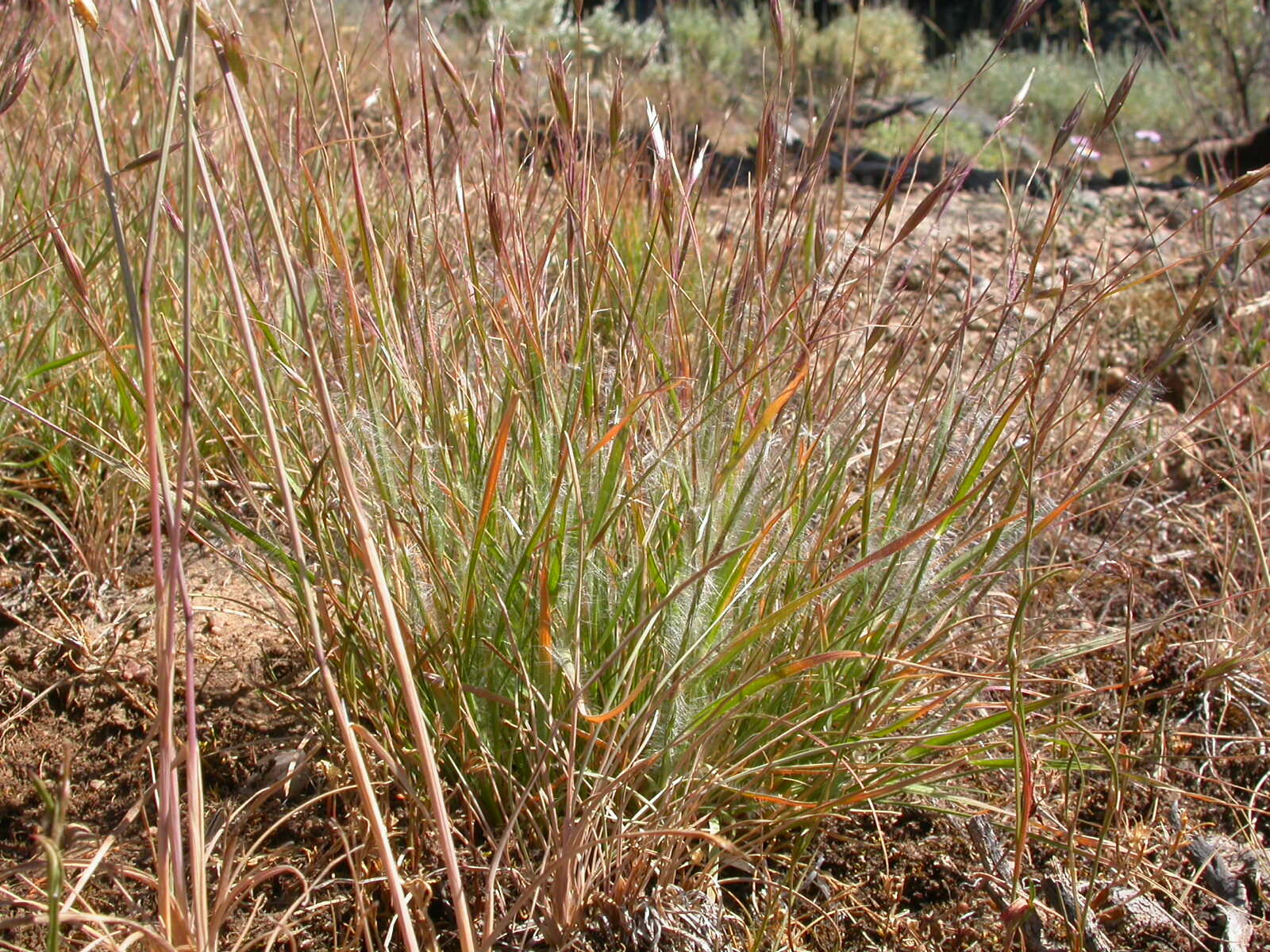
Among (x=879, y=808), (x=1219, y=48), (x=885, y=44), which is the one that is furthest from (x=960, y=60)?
(x=879, y=808)

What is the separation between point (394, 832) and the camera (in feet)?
4.05

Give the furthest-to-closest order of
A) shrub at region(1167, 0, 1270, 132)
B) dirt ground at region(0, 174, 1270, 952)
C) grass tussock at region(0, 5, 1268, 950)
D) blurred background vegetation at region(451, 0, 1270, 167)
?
shrub at region(1167, 0, 1270, 132) < blurred background vegetation at region(451, 0, 1270, 167) < dirt ground at region(0, 174, 1270, 952) < grass tussock at region(0, 5, 1268, 950)

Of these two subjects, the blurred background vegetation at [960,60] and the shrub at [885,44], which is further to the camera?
the shrub at [885,44]

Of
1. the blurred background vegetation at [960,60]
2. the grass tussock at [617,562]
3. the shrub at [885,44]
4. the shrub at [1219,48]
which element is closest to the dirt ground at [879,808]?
the grass tussock at [617,562]

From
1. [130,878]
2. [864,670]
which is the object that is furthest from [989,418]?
[130,878]

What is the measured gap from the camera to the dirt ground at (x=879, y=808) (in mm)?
1251

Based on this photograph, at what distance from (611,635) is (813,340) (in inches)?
17.2

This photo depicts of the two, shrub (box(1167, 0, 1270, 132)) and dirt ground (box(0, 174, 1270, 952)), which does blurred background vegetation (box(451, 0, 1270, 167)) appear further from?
dirt ground (box(0, 174, 1270, 952))

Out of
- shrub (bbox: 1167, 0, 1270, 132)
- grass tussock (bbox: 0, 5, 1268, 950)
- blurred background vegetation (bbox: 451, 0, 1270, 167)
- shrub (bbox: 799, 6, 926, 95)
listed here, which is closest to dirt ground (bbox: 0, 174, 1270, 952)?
grass tussock (bbox: 0, 5, 1268, 950)

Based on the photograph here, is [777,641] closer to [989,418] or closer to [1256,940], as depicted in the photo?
[989,418]

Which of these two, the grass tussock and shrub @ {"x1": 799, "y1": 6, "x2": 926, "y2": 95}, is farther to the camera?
shrub @ {"x1": 799, "y1": 6, "x2": 926, "y2": 95}

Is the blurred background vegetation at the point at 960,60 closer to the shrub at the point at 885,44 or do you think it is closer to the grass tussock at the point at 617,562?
the shrub at the point at 885,44

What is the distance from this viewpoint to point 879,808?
136cm

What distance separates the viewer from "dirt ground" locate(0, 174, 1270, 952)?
125 centimetres
